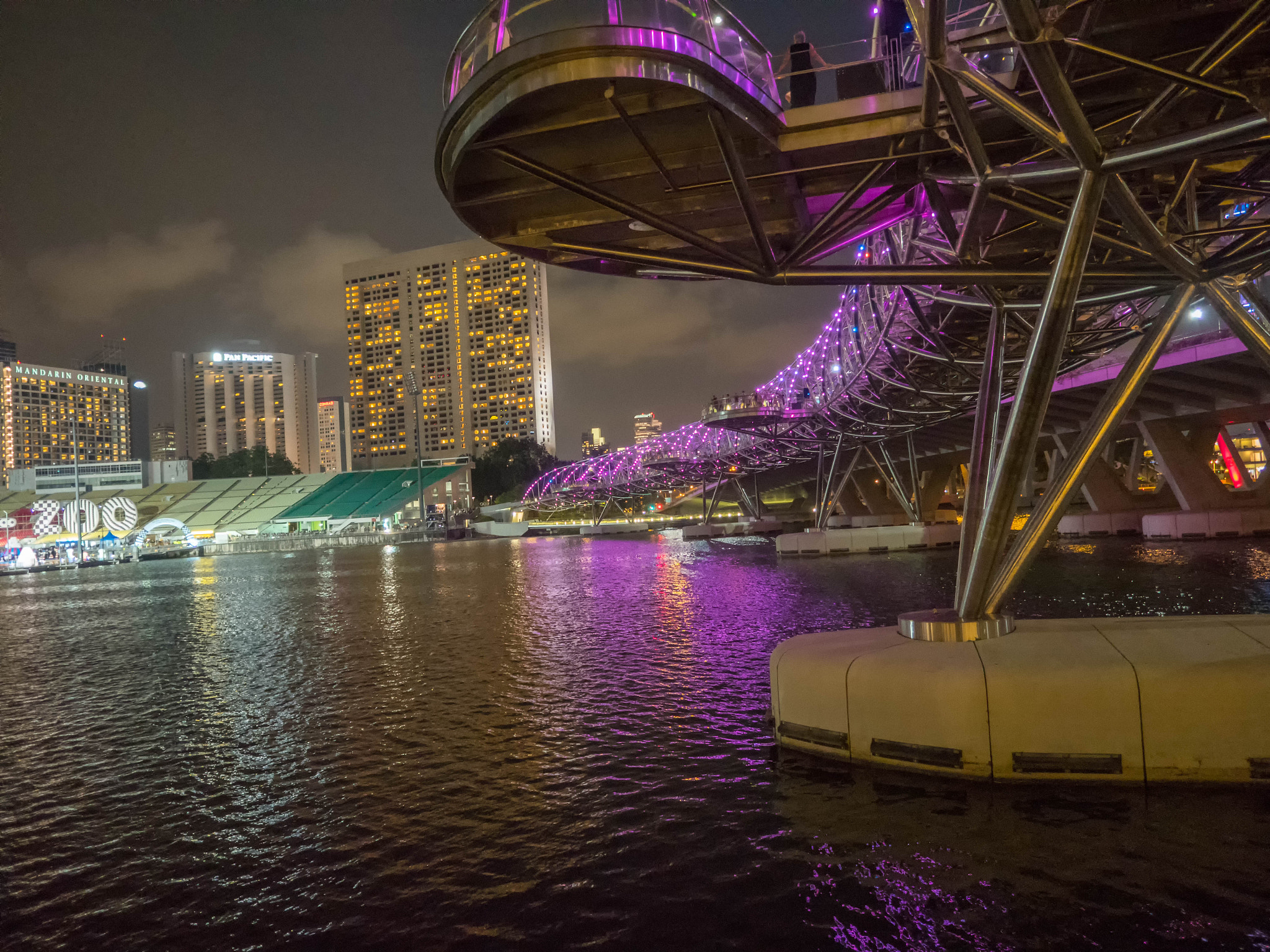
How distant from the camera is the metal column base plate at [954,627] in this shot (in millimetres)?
7078

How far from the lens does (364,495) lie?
118062mm

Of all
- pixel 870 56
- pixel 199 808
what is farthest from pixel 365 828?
pixel 870 56

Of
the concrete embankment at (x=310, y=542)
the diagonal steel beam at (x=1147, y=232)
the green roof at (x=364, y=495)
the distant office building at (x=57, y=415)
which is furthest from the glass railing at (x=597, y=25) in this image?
the distant office building at (x=57, y=415)

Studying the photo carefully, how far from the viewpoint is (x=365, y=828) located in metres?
6.04

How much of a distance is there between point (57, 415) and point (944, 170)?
202 meters

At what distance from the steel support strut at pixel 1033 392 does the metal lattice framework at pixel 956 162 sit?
0.8 inches

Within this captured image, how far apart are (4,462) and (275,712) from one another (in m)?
194

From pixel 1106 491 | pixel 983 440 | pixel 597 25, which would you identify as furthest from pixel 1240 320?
pixel 1106 491

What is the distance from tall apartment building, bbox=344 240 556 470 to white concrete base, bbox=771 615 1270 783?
578 feet

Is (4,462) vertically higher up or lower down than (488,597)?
higher up

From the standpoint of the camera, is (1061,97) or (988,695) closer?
(1061,97)

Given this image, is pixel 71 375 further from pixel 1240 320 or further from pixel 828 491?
pixel 1240 320

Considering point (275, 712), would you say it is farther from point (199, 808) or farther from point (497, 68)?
point (497, 68)

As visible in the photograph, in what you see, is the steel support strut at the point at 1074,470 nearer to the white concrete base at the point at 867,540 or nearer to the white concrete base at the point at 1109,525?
the white concrete base at the point at 867,540
